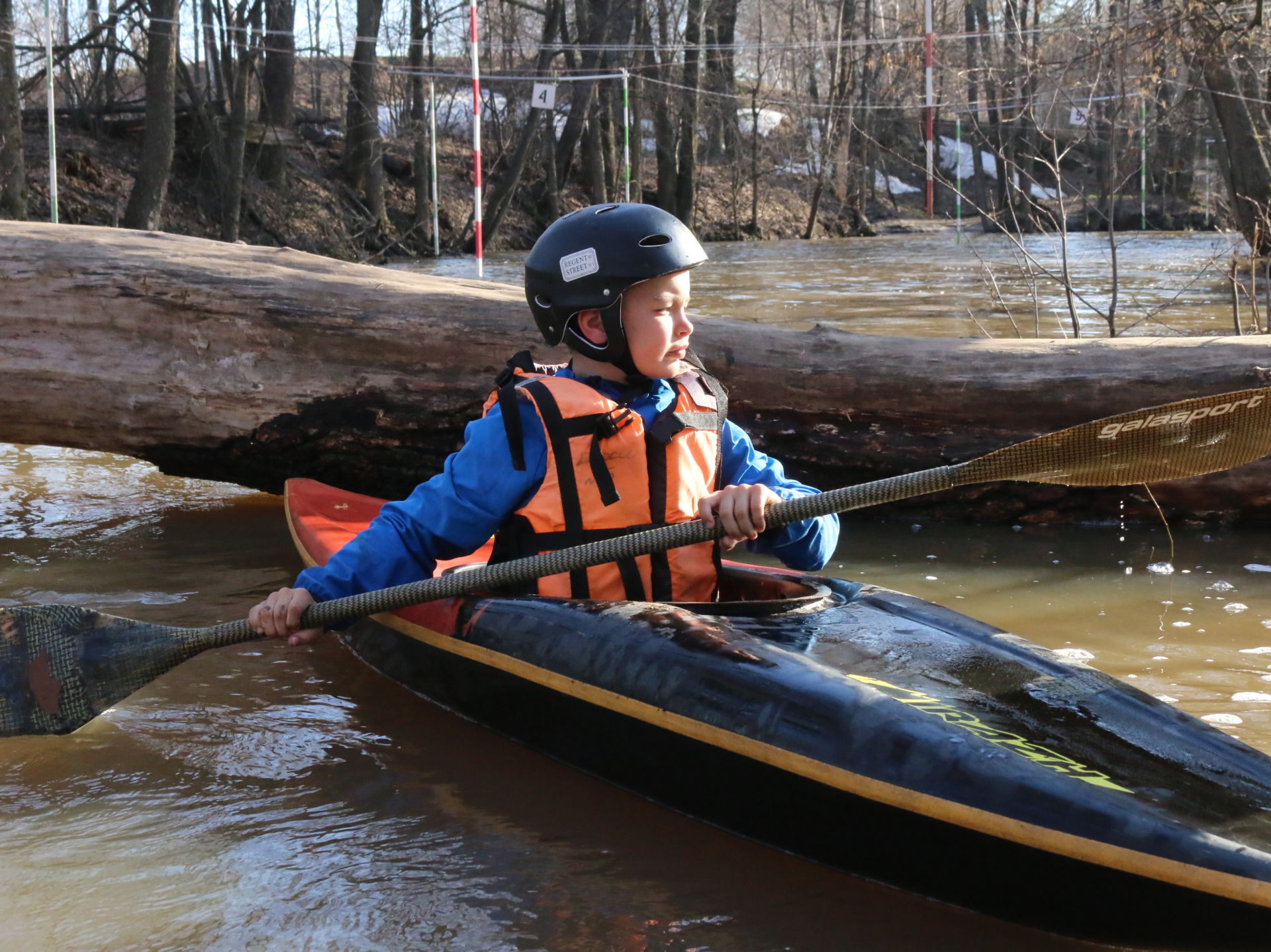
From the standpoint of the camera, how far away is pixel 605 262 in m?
2.64

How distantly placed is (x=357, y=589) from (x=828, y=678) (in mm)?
1144

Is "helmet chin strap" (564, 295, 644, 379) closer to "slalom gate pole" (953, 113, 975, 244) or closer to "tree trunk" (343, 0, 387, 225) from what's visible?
"slalom gate pole" (953, 113, 975, 244)

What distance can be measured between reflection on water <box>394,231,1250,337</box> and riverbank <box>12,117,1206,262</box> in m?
1.69

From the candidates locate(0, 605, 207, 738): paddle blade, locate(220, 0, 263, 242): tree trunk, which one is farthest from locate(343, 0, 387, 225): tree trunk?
locate(0, 605, 207, 738): paddle blade

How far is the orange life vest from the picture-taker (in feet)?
8.59

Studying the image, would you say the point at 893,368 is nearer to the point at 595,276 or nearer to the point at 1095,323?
the point at 595,276

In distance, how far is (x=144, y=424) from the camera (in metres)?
4.41

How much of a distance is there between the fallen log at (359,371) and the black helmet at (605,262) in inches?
62.3

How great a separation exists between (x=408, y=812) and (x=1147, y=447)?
1.56 meters

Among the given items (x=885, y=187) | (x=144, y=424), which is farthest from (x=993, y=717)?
(x=885, y=187)

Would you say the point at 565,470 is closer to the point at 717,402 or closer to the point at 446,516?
the point at 446,516

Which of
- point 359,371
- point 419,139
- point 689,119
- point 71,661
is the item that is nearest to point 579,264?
point 71,661

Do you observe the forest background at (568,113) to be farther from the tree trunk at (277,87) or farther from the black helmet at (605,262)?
the black helmet at (605,262)

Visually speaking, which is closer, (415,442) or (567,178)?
(415,442)
